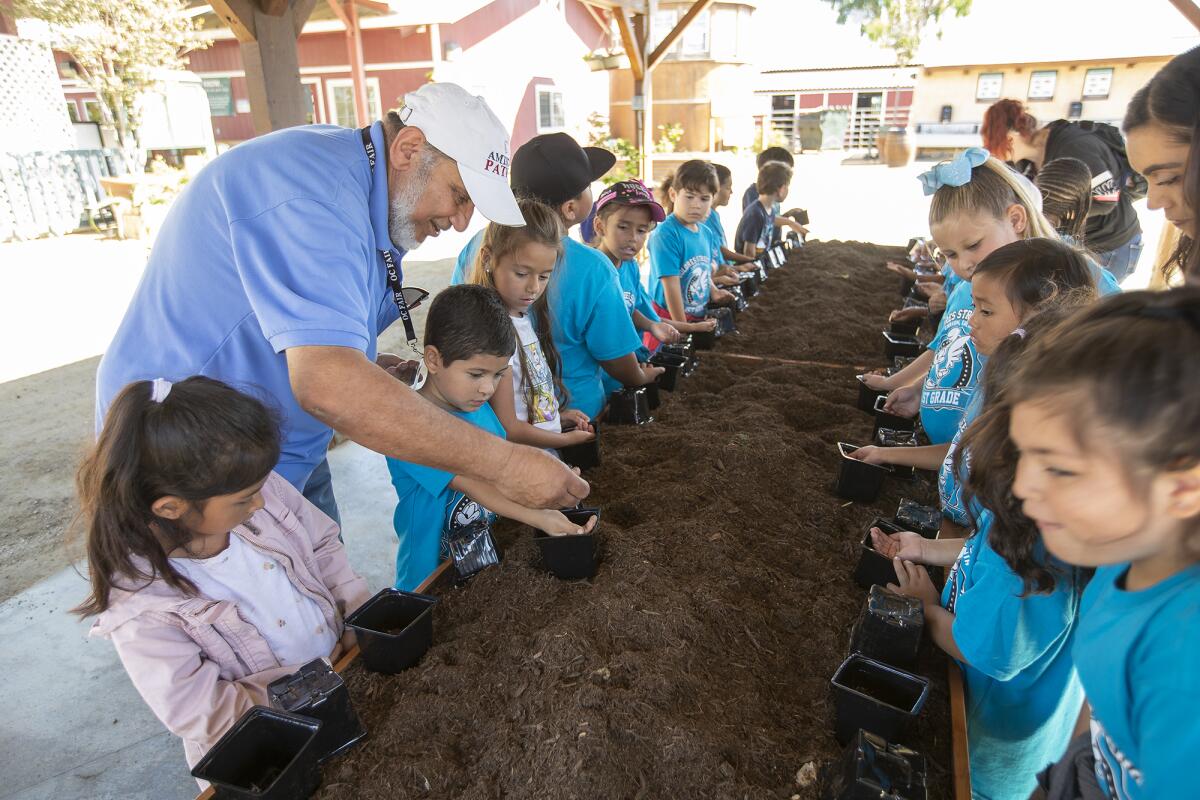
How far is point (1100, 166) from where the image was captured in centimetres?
381

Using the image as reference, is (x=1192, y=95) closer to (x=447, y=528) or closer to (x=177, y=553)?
(x=447, y=528)

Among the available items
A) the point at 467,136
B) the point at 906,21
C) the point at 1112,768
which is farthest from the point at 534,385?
the point at 906,21

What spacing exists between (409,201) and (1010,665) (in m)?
1.57

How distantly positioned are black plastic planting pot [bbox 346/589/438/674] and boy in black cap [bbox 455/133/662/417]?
1247mm

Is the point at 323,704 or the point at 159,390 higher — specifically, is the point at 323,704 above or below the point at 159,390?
below

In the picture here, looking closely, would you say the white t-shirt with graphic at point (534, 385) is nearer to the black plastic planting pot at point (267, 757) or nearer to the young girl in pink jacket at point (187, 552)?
the young girl in pink jacket at point (187, 552)

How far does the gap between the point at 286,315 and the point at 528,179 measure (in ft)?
5.30

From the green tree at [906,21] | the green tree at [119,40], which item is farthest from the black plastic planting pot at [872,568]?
the green tree at [906,21]

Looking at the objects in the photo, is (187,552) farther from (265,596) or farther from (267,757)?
(267,757)

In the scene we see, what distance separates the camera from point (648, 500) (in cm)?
202

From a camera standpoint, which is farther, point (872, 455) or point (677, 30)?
point (677, 30)

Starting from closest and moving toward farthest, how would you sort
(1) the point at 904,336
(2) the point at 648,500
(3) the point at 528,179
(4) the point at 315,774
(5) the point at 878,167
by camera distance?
(4) the point at 315,774 < (2) the point at 648,500 < (3) the point at 528,179 < (1) the point at 904,336 < (5) the point at 878,167

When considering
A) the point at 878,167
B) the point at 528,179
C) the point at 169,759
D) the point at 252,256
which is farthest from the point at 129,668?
the point at 878,167

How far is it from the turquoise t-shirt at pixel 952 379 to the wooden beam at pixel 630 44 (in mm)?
7990
